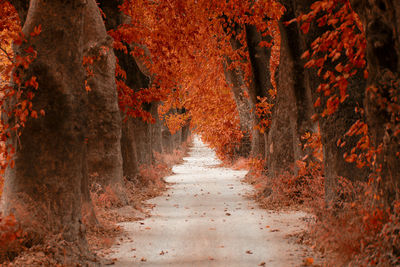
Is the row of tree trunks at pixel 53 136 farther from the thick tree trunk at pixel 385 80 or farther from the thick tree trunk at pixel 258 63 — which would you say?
the thick tree trunk at pixel 258 63

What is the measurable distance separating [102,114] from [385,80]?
7675 mm

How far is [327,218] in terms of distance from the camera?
23.4 feet

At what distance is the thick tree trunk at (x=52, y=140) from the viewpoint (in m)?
6.41

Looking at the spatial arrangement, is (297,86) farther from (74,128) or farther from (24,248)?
(24,248)

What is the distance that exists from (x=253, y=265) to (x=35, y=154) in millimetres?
3349

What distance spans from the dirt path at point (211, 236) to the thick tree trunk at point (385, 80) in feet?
6.69

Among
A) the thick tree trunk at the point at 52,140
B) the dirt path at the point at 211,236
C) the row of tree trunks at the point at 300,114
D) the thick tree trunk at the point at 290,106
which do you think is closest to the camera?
the thick tree trunk at the point at 52,140

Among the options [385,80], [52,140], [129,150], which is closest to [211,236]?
[52,140]

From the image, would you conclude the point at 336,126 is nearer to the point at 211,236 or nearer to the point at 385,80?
the point at 385,80

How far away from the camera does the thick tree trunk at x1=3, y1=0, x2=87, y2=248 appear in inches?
252

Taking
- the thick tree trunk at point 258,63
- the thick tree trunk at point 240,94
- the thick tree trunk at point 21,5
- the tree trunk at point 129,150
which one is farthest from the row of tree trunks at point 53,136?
the thick tree trunk at point 240,94

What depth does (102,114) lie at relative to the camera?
1159 centimetres

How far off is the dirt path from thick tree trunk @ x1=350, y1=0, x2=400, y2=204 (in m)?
2.04

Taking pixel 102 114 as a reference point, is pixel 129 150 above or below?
below
